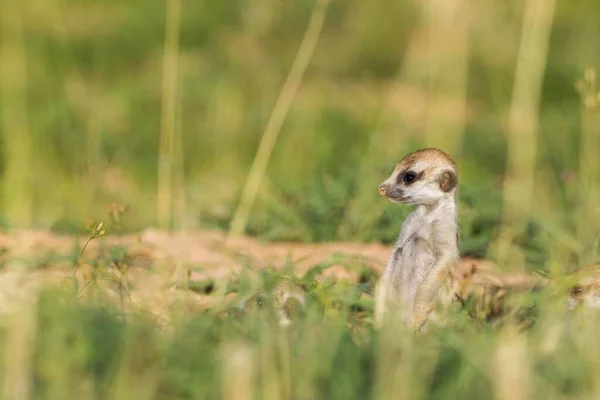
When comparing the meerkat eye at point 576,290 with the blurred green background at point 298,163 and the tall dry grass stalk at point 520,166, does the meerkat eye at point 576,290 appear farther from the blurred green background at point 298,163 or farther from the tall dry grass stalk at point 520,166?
the tall dry grass stalk at point 520,166

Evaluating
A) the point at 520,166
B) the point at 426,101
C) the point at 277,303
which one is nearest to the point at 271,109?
the point at 426,101

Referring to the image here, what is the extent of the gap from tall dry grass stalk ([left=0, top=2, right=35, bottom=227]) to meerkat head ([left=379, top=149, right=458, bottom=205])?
73.7 inches

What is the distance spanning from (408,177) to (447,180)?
13cm

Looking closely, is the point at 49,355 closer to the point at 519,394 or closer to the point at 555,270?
the point at 519,394

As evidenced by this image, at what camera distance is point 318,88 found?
10.4 m

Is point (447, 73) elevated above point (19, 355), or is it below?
above

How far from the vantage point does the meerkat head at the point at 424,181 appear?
507 centimetres

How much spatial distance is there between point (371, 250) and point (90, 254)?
120cm

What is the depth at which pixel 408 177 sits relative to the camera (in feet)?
16.7

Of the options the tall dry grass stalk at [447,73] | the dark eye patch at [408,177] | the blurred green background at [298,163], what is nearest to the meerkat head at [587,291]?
the blurred green background at [298,163]

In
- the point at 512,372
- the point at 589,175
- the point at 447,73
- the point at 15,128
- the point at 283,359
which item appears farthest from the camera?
the point at 447,73

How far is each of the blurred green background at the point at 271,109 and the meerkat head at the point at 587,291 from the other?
134 centimetres

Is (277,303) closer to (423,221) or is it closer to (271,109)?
(423,221)

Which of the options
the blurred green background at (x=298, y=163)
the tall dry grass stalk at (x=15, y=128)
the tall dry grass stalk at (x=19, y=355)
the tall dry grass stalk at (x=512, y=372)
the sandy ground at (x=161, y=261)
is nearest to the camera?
the tall dry grass stalk at (x=512, y=372)
